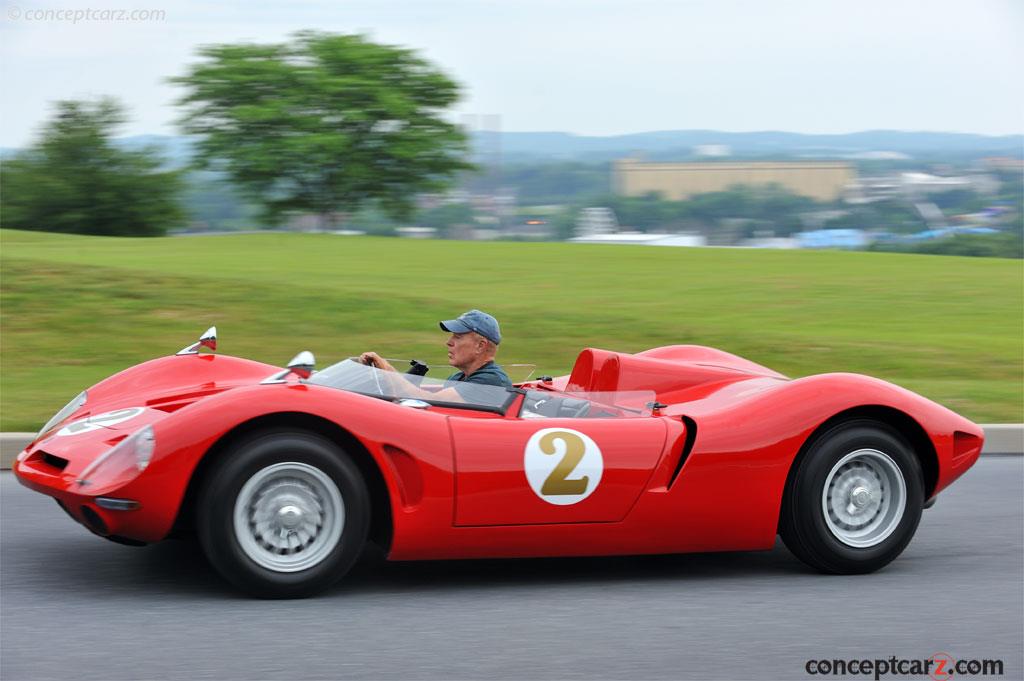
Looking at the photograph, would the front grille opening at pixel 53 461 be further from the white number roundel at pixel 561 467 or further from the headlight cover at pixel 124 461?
the white number roundel at pixel 561 467

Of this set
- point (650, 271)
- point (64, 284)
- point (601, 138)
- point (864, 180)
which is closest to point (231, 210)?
point (601, 138)

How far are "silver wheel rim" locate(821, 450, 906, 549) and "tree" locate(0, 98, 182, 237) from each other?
1639 inches

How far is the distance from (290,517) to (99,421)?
111cm

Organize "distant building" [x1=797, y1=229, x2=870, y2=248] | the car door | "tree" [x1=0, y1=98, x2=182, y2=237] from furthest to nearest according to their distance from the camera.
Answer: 1. "tree" [x1=0, y1=98, x2=182, y2=237]
2. "distant building" [x1=797, y1=229, x2=870, y2=248]
3. the car door

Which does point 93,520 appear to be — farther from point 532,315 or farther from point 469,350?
point 532,315

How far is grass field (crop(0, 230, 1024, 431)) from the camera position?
11.5 meters

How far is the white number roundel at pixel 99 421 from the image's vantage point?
504 centimetres

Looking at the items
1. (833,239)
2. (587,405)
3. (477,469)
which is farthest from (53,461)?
(833,239)

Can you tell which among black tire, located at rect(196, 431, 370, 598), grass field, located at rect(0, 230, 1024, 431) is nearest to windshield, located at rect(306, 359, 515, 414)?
black tire, located at rect(196, 431, 370, 598)

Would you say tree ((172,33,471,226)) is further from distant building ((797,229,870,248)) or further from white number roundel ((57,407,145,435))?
white number roundel ((57,407,145,435))

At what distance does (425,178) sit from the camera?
1831 inches

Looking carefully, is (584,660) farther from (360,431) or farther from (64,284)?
(64,284)

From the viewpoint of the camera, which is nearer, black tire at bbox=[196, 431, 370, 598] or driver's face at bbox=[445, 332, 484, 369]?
black tire at bbox=[196, 431, 370, 598]

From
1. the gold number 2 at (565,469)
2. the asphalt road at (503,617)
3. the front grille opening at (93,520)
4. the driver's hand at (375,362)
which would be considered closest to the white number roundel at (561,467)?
the gold number 2 at (565,469)
